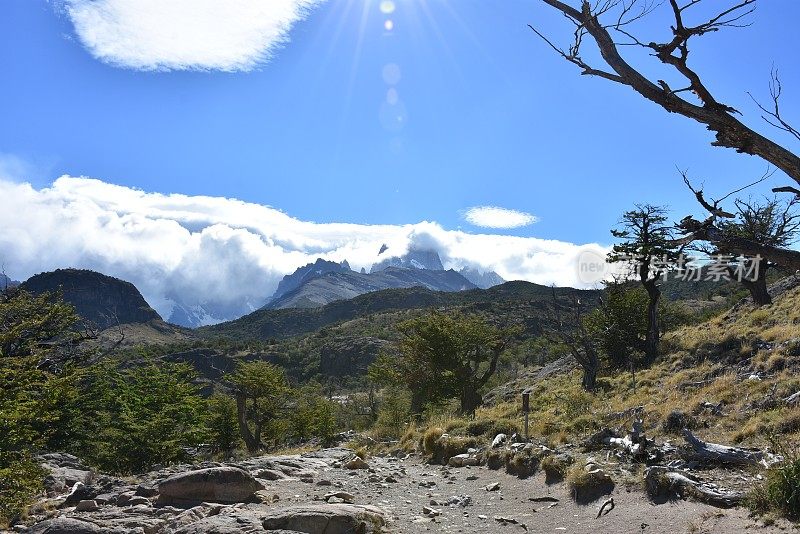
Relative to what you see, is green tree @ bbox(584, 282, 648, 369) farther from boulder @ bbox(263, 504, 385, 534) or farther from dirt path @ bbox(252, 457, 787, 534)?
boulder @ bbox(263, 504, 385, 534)

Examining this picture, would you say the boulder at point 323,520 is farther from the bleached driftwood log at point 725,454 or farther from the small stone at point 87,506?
the bleached driftwood log at point 725,454

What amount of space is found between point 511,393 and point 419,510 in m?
26.0

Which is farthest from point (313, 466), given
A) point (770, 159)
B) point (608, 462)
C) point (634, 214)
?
point (634, 214)

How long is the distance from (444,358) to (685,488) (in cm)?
2503

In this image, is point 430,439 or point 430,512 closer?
point 430,512

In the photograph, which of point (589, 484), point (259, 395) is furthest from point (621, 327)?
point (589, 484)

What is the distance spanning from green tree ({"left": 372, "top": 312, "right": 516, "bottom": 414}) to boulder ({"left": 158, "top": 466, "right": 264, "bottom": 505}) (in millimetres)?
22155

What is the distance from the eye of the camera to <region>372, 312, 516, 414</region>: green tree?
1262 inches

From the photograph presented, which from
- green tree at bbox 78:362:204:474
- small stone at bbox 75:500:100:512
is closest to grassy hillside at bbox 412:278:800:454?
small stone at bbox 75:500:100:512

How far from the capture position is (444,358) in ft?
107

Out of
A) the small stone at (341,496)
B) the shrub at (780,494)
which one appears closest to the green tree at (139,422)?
the small stone at (341,496)

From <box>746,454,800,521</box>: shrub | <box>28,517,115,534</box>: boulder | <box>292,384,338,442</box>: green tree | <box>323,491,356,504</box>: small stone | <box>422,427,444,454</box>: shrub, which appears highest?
<box>746,454,800,521</box>: shrub

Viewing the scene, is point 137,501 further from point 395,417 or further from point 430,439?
point 395,417

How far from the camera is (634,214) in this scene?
108ft
